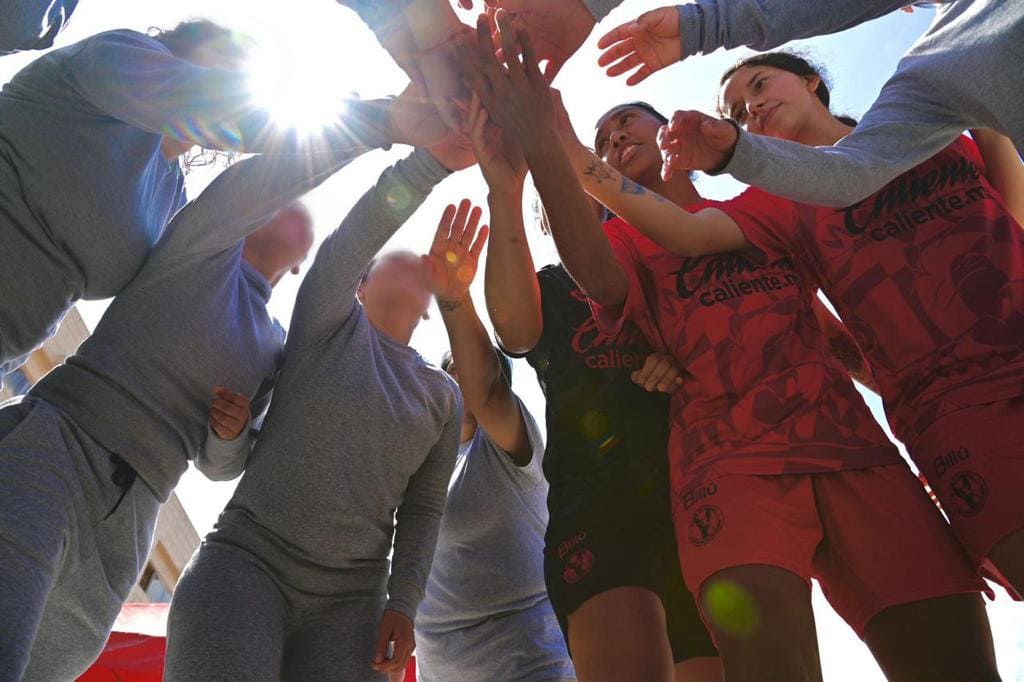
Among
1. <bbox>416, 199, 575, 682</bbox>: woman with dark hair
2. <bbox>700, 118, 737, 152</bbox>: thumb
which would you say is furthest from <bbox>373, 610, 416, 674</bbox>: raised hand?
<bbox>700, 118, 737, 152</bbox>: thumb

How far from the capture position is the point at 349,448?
2139mm

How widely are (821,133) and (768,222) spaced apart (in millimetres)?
442

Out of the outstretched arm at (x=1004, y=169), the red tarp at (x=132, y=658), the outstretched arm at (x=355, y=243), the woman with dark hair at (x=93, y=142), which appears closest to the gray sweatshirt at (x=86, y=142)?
the woman with dark hair at (x=93, y=142)

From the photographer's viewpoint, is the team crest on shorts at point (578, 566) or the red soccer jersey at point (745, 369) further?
the team crest on shorts at point (578, 566)

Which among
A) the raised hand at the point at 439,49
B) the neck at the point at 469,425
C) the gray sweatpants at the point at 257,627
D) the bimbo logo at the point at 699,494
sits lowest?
the gray sweatpants at the point at 257,627

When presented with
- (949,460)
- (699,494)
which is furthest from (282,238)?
(949,460)

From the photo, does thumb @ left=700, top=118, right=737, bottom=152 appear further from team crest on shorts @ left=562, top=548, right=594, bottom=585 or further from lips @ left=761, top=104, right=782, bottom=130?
team crest on shorts @ left=562, top=548, right=594, bottom=585

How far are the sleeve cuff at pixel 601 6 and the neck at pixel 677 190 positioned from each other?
2.23ft

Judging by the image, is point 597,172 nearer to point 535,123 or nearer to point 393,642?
point 535,123

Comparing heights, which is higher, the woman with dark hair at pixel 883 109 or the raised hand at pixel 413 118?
the raised hand at pixel 413 118

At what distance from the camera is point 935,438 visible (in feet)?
5.01

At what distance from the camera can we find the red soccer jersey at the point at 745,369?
1.56 meters

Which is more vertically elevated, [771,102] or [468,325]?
[771,102]

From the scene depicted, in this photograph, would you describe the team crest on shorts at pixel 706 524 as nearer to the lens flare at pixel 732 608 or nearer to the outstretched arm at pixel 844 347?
the lens flare at pixel 732 608
